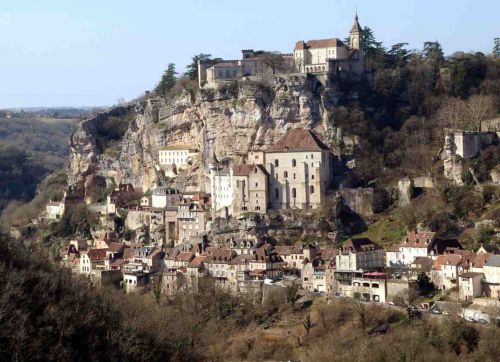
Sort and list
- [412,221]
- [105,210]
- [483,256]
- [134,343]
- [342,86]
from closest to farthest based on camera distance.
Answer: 1. [134,343]
2. [483,256]
3. [412,221]
4. [342,86]
5. [105,210]

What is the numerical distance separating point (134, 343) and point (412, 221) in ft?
80.2

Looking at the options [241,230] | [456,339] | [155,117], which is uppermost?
[155,117]

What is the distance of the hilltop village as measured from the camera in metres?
49.6

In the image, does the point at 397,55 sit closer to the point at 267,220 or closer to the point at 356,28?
the point at 356,28

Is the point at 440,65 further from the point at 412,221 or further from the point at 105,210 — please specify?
the point at 105,210

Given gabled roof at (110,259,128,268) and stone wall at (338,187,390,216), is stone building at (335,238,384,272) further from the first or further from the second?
gabled roof at (110,259,128,268)

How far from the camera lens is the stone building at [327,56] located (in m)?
66.2

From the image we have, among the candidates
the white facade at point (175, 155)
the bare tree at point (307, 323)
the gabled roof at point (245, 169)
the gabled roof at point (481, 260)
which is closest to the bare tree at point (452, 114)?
the gabled roof at point (245, 169)

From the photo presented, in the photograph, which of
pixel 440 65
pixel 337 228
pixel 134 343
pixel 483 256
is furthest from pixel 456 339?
pixel 440 65

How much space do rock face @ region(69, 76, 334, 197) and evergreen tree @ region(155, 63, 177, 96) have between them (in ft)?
5.70

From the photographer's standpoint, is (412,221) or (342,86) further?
(342,86)

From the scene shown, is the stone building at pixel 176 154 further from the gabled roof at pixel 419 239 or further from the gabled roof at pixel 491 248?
the gabled roof at pixel 491 248

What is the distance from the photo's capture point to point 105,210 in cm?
7062

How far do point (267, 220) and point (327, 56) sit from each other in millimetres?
11978
